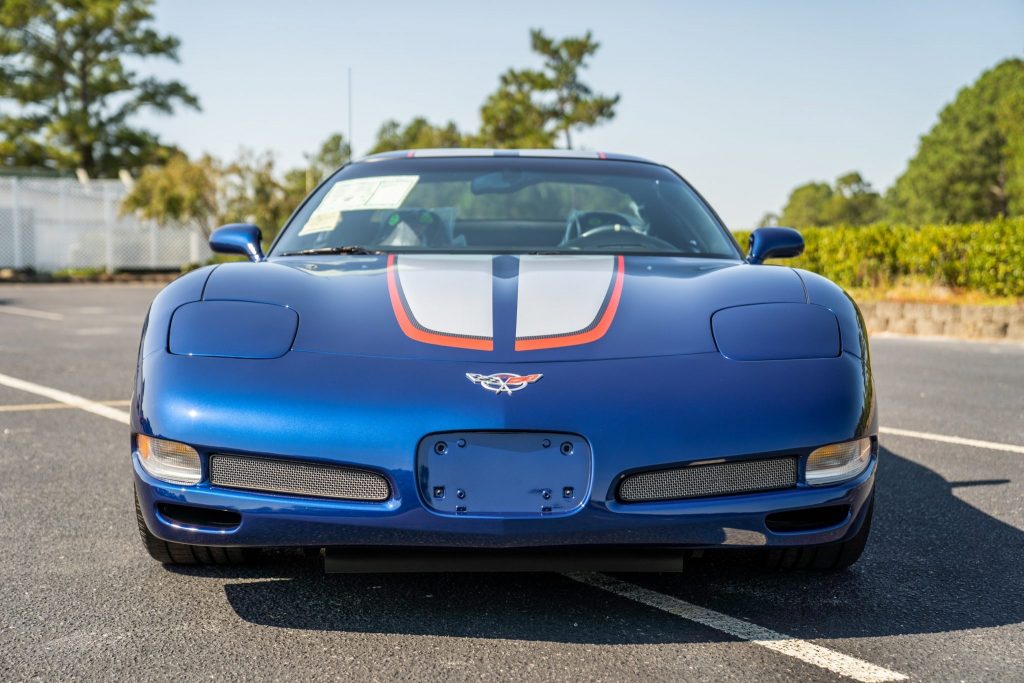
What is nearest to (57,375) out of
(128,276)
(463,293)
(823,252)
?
(463,293)

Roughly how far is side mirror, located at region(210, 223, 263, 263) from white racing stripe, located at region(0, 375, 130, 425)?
86.9 inches

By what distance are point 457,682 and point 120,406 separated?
4404 mm

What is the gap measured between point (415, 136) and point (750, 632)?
94560mm

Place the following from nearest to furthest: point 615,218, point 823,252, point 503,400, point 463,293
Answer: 1. point 503,400
2. point 463,293
3. point 615,218
4. point 823,252

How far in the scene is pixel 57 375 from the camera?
734 centimetres

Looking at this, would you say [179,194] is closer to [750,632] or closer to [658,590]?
[658,590]

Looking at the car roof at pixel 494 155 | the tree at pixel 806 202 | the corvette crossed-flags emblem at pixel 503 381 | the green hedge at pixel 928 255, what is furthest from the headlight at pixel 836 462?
the tree at pixel 806 202

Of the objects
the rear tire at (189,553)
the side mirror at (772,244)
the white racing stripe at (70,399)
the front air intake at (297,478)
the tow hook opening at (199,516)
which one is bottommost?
the white racing stripe at (70,399)

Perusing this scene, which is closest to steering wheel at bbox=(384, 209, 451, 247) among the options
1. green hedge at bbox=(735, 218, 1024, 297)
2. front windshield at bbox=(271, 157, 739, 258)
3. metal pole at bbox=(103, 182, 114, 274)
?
front windshield at bbox=(271, 157, 739, 258)

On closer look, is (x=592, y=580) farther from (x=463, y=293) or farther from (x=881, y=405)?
(x=881, y=405)

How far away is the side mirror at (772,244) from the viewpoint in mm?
3461

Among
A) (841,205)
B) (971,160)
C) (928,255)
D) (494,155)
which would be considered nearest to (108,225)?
(928,255)

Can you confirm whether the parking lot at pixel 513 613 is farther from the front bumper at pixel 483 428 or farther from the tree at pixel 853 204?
the tree at pixel 853 204

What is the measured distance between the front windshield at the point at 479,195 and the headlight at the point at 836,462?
1070 millimetres
